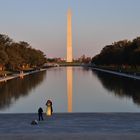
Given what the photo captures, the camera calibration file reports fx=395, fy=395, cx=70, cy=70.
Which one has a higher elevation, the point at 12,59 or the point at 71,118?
the point at 12,59

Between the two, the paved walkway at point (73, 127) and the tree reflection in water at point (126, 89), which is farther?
the tree reflection in water at point (126, 89)

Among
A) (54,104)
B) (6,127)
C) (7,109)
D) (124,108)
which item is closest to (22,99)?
(54,104)

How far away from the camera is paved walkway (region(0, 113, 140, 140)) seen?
12.1m

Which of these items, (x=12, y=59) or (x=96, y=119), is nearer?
(x=96, y=119)

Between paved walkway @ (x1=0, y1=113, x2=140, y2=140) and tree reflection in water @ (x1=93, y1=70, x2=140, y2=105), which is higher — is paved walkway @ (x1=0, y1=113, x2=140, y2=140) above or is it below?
below

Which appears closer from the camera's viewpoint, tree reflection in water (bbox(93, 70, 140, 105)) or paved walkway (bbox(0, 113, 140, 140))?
paved walkway (bbox(0, 113, 140, 140))

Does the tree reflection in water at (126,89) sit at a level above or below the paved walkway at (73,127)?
above

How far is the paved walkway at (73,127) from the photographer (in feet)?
39.7

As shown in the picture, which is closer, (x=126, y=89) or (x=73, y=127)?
(x=73, y=127)

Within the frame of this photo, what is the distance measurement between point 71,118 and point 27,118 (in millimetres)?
1842

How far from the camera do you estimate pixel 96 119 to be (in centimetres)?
1600

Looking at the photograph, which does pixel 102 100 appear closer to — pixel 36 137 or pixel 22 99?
pixel 22 99

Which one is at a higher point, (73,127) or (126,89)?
(126,89)

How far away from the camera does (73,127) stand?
14.1 m
